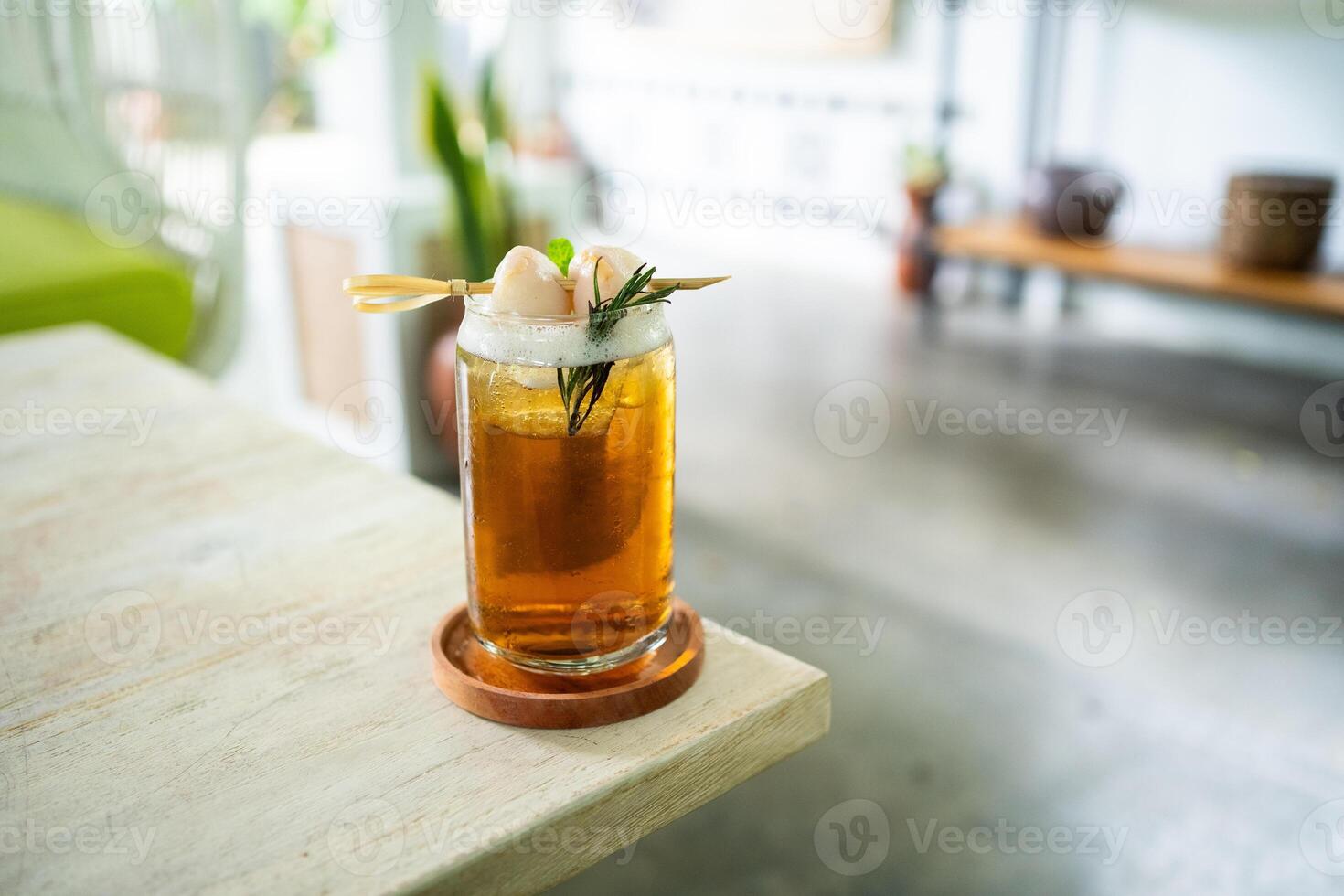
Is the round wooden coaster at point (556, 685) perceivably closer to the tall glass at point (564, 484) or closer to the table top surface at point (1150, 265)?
the tall glass at point (564, 484)

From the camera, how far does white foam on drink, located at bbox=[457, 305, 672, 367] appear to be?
67 centimetres

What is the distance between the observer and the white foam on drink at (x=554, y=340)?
67 centimetres

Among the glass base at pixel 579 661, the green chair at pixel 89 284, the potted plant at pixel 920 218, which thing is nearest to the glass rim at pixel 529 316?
the glass base at pixel 579 661

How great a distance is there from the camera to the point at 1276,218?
3043mm

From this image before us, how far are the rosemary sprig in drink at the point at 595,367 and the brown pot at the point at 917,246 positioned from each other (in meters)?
3.55

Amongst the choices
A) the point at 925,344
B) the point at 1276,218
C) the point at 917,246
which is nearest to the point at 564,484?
the point at 1276,218

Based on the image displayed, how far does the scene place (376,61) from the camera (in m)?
2.64

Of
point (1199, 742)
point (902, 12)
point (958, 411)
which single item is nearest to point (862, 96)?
point (902, 12)

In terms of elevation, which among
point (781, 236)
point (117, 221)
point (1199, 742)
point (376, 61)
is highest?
point (376, 61)

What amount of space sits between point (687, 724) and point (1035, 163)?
3.66 metres

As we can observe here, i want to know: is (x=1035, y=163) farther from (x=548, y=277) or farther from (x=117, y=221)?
(x=548, y=277)

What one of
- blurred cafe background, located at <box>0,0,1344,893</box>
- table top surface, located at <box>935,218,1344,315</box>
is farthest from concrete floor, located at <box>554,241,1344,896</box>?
table top surface, located at <box>935,218,1344,315</box>

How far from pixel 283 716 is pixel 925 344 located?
3.19 metres

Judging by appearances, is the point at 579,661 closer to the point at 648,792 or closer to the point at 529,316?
the point at 648,792
